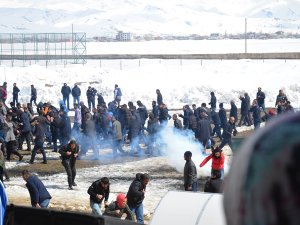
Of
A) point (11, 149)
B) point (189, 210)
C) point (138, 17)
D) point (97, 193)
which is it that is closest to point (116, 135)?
point (11, 149)

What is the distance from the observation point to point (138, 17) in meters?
178

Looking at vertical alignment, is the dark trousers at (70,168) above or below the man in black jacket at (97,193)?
below

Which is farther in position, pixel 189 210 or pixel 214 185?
pixel 214 185

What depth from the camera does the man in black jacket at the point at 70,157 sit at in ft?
55.1

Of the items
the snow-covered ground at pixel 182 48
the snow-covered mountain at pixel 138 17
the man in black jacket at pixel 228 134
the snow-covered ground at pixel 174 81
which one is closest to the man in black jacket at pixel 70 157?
the man in black jacket at pixel 228 134

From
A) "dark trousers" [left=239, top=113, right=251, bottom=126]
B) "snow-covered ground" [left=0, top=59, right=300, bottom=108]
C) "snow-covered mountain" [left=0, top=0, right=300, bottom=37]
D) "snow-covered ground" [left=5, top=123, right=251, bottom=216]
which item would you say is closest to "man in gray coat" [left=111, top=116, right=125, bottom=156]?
"snow-covered ground" [left=5, top=123, right=251, bottom=216]

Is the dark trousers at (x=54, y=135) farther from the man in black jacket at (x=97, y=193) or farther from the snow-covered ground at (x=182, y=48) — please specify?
the snow-covered ground at (x=182, y=48)

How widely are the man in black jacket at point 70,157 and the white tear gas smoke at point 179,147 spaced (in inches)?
107

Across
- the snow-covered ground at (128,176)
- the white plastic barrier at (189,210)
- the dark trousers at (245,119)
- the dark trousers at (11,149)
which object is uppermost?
the white plastic barrier at (189,210)

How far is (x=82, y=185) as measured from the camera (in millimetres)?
18062

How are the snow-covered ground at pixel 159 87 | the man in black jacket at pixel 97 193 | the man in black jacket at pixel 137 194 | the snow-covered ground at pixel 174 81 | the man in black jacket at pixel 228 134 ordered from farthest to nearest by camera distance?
the snow-covered ground at pixel 174 81
the man in black jacket at pixel 228 134
the snow-covered ground at pixel 159 87
the man in black jacket at pixel 97 193
the man in black jacket at pixel 137 194

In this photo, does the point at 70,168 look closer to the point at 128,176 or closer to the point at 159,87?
the point at 128,176

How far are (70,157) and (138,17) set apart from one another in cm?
16251

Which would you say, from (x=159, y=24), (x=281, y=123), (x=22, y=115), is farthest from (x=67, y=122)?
(x=159, y=24)
